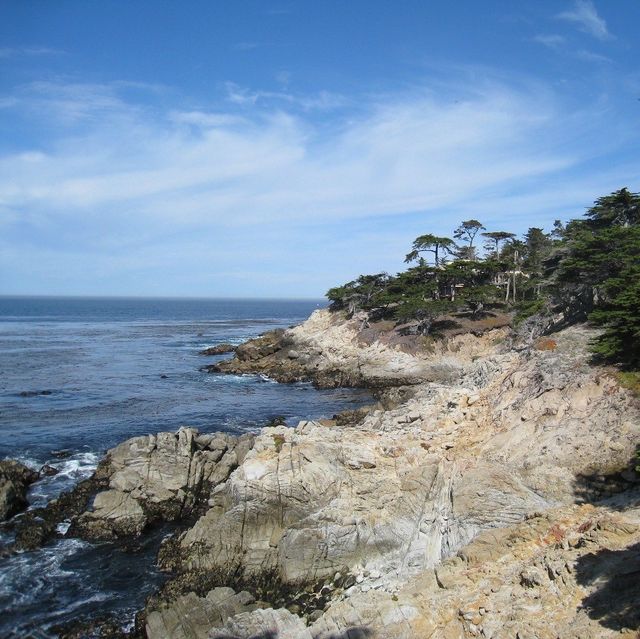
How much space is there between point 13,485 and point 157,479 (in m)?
5.94

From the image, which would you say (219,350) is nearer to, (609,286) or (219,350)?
(219,350)

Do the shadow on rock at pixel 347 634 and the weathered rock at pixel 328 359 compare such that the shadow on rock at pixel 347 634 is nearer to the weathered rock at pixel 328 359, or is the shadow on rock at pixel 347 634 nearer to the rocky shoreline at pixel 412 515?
the rocky shoreline at pixel 412 515

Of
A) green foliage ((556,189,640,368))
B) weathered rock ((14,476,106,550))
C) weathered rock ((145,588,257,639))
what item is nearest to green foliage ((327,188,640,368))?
green foliage ((556,189,640,368))

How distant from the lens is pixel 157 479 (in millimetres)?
21109

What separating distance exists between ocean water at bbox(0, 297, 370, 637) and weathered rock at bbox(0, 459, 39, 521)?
58cm

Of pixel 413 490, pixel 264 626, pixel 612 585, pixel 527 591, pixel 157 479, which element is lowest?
pixel 264 626

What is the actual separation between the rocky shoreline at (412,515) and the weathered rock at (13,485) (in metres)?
1.08

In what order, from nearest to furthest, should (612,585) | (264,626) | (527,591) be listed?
(612,585) < (527,591) < (264,626)

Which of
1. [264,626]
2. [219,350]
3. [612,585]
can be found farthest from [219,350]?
[612,585]

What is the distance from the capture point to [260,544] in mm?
16125

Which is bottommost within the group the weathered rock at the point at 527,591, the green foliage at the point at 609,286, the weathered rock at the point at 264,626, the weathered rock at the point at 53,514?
the weathered rock at the point at 53,514


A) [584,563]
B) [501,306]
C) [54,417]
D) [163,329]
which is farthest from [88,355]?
[584,563]

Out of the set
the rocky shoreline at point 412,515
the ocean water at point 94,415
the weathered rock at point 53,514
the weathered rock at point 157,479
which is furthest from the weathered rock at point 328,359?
the weathered rock at point 53,514

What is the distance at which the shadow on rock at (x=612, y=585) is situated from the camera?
377 inches
